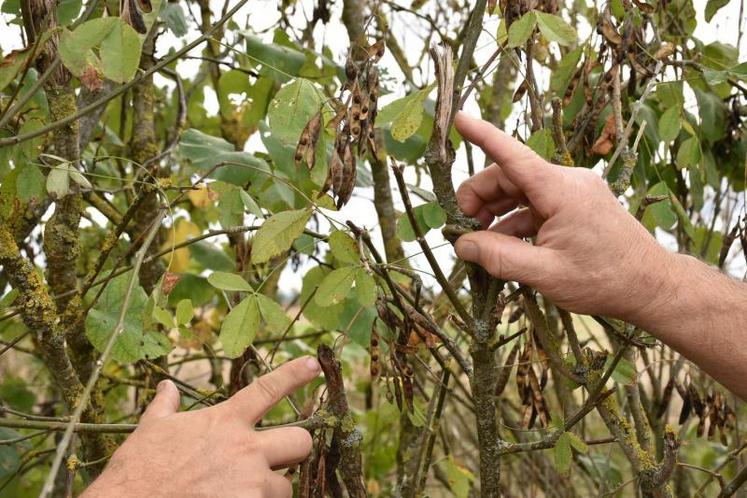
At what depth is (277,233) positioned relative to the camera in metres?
1.26

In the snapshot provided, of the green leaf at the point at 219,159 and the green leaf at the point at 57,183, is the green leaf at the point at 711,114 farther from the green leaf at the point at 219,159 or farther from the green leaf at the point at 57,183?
the green leaf at the point at 57,183

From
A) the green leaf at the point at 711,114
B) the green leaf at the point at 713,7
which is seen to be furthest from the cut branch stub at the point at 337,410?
the green leaf at the point at 713,7

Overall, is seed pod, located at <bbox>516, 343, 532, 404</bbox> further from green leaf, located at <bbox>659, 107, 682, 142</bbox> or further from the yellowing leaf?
the yellowing leaf

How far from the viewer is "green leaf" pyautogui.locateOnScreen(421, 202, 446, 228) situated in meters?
1.30

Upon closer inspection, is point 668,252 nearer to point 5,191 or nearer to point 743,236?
point 743,236

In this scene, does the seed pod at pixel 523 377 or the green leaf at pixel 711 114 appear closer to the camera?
the seed pod at pixel 523 377

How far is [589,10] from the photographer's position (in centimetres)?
262

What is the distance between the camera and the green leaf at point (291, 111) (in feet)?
4.15

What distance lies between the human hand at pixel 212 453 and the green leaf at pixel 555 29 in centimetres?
62

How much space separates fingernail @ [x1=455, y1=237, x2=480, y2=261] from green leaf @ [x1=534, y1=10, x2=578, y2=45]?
31cm

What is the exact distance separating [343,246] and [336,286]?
0.06m

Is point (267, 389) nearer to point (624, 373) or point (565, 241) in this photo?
point (565, 241)

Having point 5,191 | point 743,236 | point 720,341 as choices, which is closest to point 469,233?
point 720,341

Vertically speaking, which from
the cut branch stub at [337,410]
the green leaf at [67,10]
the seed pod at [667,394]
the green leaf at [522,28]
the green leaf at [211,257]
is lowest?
the cut branch stub at [337,410]
